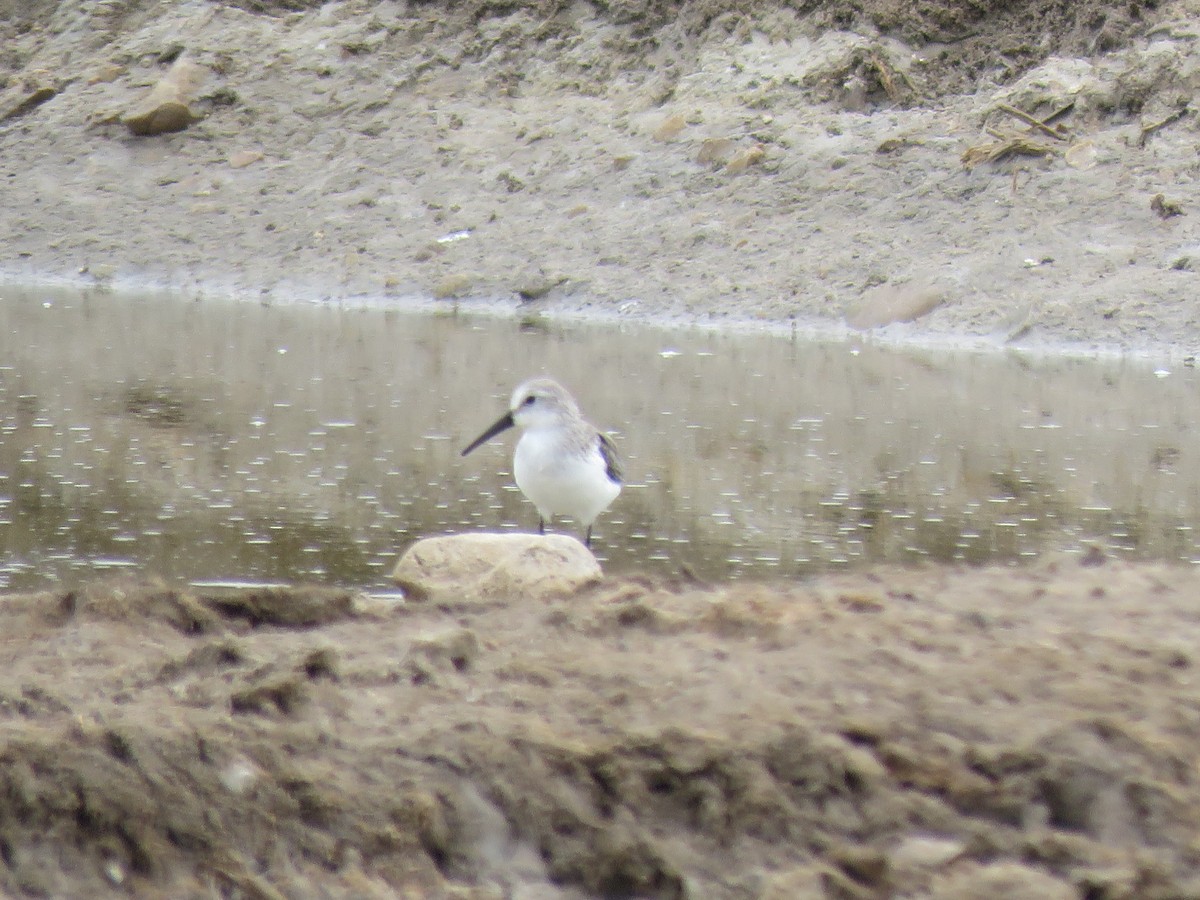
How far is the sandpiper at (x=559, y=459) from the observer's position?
6469 millimetres

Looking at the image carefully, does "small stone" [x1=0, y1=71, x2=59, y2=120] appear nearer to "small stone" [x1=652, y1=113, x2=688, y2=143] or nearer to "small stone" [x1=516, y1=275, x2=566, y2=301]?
"small stone" [x1=652, y1=113, x2=688, y2=143]

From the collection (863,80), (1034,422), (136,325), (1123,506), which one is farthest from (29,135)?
(1123,506)

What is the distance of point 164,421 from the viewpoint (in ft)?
30.0

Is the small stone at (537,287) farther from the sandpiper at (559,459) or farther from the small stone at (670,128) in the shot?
the sandpiper at (559,459)

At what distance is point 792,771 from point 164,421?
247 inches

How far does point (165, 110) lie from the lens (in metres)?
17.7

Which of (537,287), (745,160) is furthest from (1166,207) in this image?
(537,287)

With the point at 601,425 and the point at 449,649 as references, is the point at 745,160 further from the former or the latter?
the point at 449,649

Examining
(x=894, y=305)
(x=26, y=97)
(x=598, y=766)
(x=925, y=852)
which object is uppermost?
(x=26, y=97)

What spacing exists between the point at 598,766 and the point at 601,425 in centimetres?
592

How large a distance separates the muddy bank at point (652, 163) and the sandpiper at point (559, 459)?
6.22m

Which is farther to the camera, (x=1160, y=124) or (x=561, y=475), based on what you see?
(x=1160, y=124)

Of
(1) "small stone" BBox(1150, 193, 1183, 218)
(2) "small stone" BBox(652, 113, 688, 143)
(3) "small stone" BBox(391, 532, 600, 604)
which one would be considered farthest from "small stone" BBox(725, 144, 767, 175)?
(3) "small stone" BBox(391, 532, 600, 604)

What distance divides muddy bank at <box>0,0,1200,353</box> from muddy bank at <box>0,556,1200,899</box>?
868 centimetres
